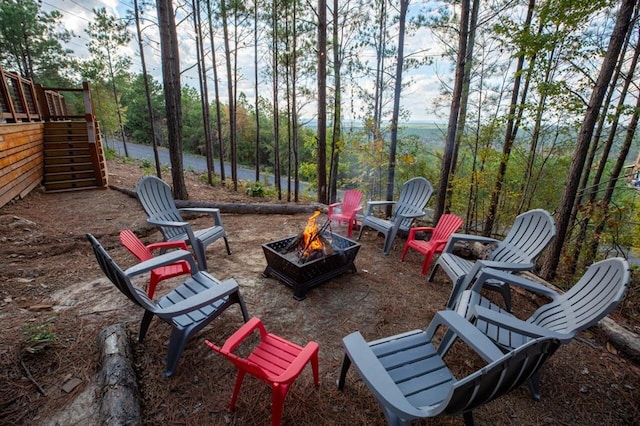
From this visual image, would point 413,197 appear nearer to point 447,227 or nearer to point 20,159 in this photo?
point 447,227

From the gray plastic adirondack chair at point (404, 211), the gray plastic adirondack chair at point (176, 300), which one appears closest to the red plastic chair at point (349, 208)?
the gray plastic adirondack chair at point (404, 211)

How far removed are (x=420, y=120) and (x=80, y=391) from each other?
9988 millimetres

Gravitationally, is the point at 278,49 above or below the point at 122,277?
above

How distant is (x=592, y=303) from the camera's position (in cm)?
171

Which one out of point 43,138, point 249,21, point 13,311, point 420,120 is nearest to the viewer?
point 13,311

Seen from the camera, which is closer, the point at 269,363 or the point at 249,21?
the point at 269,363

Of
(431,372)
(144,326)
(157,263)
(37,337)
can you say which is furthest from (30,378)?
(431,372)

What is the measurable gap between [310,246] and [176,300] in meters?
1.33

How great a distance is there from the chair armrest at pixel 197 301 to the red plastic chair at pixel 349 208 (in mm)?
2486

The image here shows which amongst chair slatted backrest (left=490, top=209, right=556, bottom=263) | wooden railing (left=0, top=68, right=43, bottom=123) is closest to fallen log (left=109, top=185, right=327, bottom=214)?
wooden railing (left=0, top=68, right=43, bottom=123)

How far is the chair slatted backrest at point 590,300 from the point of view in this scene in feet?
5.15

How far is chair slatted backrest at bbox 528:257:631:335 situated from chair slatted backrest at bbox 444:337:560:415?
2.05ft

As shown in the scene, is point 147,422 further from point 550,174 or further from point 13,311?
point 550,174

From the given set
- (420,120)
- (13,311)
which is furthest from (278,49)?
(13,311)
